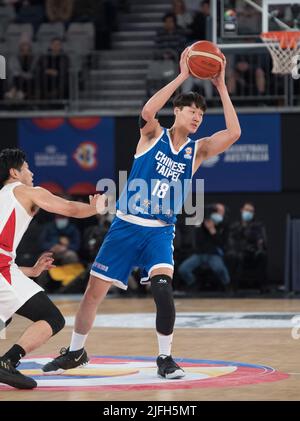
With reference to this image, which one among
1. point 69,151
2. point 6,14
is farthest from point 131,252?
point 6,14

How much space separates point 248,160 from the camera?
19.8 meters

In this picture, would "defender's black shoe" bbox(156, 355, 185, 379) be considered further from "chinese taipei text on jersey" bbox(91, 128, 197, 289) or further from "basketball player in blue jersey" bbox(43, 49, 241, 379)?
"chinese taipei text on jersey" bbox(91, 128, 197, 289)

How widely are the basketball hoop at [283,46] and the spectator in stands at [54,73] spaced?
668 cm

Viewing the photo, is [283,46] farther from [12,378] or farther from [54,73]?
[12,378]

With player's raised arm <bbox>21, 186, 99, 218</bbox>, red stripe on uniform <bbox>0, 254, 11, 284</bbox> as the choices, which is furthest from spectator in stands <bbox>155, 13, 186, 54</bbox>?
red stripe on uniform <bbox>0, 254, 11, 284</bbox>

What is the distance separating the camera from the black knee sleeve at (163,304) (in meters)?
8.63

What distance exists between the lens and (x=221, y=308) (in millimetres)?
16406

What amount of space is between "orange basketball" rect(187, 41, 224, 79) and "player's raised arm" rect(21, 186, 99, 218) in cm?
173

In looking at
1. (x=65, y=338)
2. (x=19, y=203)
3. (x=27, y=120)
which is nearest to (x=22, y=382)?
(x=19, y=203)

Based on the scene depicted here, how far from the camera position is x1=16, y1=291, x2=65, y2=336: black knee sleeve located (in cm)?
809

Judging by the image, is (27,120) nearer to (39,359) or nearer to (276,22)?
(276,22)

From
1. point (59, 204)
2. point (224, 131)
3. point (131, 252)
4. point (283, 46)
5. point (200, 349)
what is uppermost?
point (283, 46)

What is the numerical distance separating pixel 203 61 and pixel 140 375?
2.65 m

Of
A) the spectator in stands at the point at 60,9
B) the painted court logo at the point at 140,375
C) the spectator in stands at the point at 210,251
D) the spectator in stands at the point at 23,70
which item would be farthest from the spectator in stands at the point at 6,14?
the painted court logo at the point at 140,375
